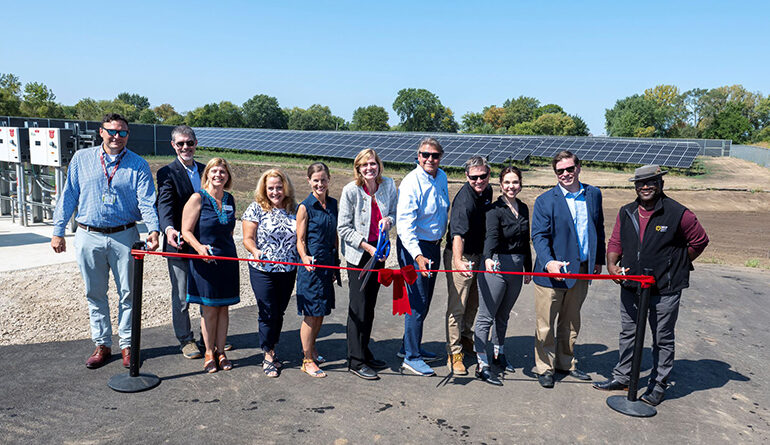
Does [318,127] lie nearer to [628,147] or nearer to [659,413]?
[628,147]

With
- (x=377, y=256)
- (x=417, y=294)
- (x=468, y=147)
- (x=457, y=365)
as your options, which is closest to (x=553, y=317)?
(x=457, y=365)

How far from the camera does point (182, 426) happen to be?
3.45m

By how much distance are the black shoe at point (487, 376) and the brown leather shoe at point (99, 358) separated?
10.2 feet

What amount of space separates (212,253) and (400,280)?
1.53 m

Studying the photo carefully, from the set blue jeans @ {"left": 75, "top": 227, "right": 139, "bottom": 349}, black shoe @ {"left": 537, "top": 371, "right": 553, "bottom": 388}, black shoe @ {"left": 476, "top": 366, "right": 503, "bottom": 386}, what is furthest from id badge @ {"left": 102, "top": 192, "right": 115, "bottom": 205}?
black shoe @ {"left": 537, "top": 371, "right": 553, "bottom": 388}

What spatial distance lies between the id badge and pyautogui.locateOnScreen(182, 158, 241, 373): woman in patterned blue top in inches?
21.8

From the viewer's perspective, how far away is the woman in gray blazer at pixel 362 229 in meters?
4.33

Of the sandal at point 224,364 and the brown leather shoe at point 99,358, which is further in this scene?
the sandal at point 224,364

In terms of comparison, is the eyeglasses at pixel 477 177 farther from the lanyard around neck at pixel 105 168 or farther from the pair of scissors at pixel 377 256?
the lanyard around neck at pixel 105 168

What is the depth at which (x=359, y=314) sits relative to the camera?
4.43 meters

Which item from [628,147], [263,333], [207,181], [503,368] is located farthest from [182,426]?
[628,147]

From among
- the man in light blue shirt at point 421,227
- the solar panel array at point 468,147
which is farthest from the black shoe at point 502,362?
the solar panel array at point 468,147

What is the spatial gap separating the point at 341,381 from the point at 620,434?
209 cm

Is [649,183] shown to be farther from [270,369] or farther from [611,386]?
[270,369]
